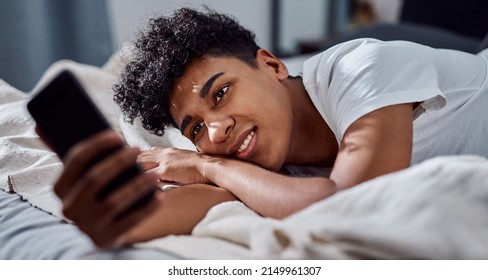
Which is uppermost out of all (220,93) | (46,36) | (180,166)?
(220,93)

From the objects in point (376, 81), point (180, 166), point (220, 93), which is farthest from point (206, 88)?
point (376, 81)

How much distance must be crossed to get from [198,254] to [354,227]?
0.18m

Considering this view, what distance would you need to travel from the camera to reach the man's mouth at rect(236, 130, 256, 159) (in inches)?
31.4

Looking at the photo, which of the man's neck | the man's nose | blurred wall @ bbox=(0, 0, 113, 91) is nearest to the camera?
the man's nose

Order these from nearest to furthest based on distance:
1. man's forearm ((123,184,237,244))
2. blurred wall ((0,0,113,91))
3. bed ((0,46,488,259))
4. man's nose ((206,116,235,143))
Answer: bed ((0,46,488,259))
man's forearm ((123,184,237,244))
man's nose ((206,116,235,143))
blurred wall ((0,0,113,91))

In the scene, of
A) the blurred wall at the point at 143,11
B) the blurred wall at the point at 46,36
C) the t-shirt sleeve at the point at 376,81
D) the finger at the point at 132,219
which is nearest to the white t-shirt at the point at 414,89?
the t-shirt sleeve at the point at 376,81

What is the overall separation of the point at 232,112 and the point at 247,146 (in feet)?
0.18

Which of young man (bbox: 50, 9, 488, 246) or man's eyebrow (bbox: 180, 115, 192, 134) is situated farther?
man's eyebrow (bbox: 180, 115, 192, 134)

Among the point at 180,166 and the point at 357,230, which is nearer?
the point at 357,230

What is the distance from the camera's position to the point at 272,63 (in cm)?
96

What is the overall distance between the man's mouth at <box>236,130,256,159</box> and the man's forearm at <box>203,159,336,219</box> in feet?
0.06

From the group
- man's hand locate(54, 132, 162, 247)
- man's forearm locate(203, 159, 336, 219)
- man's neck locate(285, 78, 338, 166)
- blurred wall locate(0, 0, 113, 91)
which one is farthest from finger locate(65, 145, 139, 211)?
blurred wall locate(0, 0, 113, 91)

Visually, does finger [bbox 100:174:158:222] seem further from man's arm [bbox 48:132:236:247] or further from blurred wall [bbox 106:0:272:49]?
blurred wall [bbox 106:0:272:49]

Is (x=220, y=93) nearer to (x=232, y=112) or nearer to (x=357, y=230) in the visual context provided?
(x=232, y=112)
